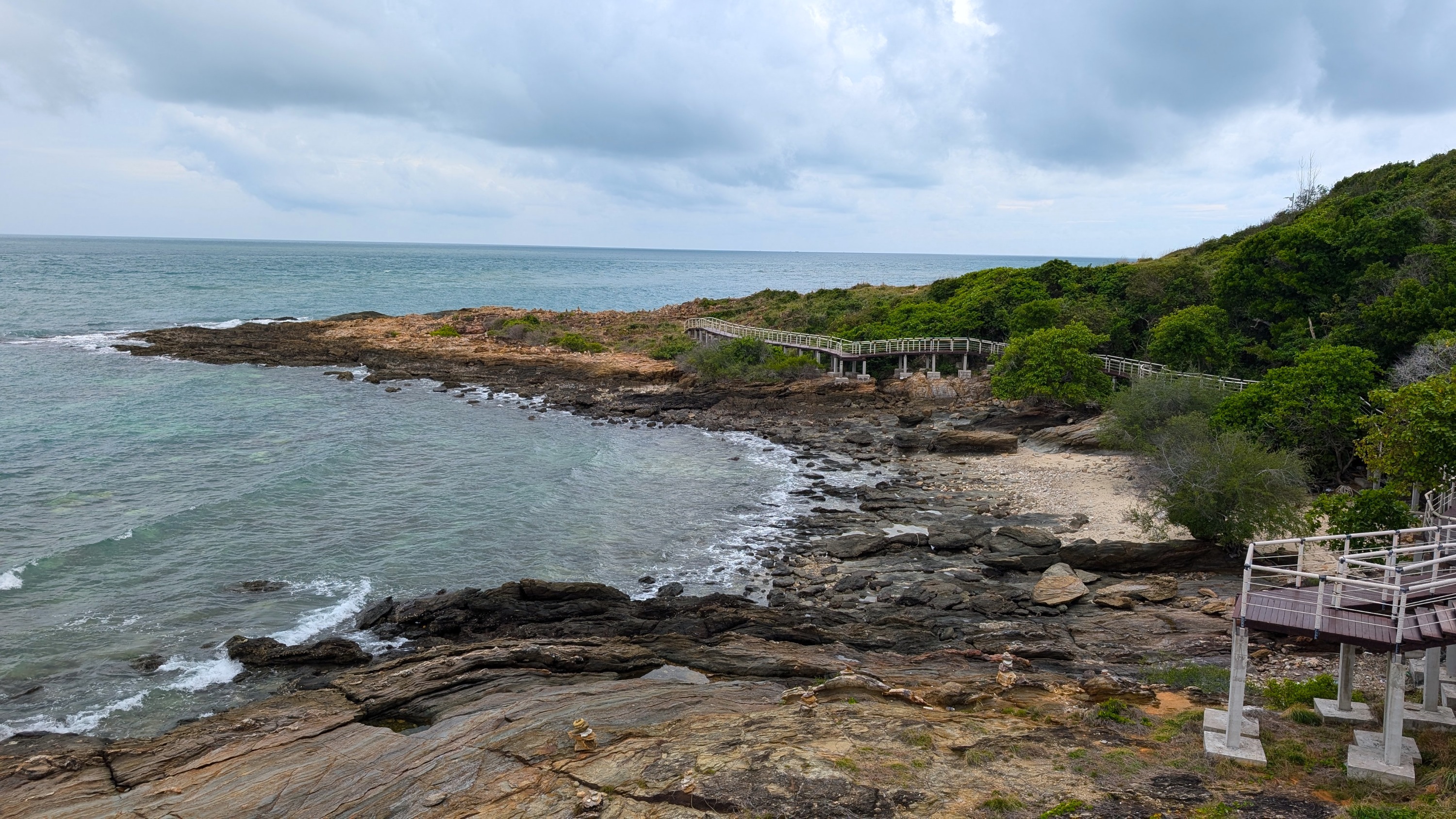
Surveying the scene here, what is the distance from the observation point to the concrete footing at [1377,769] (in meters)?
10.7

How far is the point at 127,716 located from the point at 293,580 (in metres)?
7.22

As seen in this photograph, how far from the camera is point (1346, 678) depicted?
12.7 meters

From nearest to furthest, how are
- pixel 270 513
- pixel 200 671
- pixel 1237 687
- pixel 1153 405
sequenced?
pixel 1237 687 < pixel 200 671 < pixel 270 513 < pixel 1153 405

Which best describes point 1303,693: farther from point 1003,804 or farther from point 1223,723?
point 1003,804

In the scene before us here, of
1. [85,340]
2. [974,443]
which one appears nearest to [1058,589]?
[974,443]

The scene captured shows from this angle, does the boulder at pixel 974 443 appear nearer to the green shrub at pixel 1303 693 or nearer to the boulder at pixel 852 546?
the boulder at pixel 852 546

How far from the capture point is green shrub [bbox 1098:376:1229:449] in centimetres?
3316

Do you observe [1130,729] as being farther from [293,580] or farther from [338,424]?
[338,424]

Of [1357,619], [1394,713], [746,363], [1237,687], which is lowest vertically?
[1237,687]

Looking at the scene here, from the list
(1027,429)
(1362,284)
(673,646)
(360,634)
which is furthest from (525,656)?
(1362,284)

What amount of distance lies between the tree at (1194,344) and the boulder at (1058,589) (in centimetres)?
2206

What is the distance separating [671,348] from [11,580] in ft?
148

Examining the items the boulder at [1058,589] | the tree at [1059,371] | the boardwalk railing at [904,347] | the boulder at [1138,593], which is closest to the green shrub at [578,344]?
the boardwalk railing at [904,347]

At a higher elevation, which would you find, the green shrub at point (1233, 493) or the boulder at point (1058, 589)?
the green shrub at point (1233, 493)
